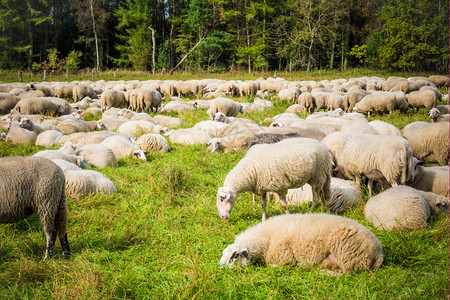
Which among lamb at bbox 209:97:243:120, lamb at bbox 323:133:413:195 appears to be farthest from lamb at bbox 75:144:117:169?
lamb at bbox 209:97:243:120

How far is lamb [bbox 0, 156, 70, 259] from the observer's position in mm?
3709

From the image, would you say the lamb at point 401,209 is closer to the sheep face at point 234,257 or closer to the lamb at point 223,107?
the sheep face at point 234,257

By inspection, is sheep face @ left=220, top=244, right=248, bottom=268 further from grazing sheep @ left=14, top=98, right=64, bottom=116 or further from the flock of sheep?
grazing sheep @ left=14, top=98, right=64, bottom=116

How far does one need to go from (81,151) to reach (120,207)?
114 inches

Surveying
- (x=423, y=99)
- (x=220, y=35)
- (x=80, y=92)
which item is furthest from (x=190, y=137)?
(x=220, y=35)

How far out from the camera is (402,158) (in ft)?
18.5

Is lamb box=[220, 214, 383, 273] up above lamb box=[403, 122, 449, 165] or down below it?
below

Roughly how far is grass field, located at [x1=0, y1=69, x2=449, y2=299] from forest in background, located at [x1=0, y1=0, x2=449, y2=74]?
119 feet

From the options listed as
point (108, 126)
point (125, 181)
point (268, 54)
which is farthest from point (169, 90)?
point (268, 54)

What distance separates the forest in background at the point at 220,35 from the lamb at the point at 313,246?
37970 millimetres

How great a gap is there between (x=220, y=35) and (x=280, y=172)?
4359 centimetres

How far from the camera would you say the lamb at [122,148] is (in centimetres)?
837

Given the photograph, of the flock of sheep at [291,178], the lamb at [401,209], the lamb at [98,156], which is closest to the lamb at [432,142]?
the flock of sheep at [291,178]

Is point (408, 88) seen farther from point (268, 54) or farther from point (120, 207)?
point (268, 54)
